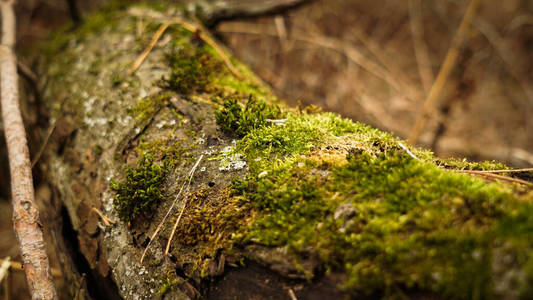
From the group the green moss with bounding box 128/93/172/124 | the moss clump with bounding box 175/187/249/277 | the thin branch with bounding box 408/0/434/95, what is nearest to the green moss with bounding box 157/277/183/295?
the moss clump with bounding box 175/187/249/277

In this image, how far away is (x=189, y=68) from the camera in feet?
8.29

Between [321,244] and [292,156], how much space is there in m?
0.56

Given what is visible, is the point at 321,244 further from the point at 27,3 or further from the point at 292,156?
the point at 27,3

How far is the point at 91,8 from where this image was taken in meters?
5.27

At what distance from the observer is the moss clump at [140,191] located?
1695 mm

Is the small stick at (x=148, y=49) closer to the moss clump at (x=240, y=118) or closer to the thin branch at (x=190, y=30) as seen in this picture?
the thin branch at (x=190, y=30)

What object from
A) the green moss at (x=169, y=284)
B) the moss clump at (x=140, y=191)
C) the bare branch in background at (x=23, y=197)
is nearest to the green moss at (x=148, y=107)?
the moss clump at (x=140, y=191)

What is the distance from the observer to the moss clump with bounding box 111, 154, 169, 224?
1.70 metres

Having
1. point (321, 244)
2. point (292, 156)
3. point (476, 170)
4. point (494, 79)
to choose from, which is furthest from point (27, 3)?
point (494, 79)

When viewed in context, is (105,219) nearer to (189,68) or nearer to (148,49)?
(189,68)

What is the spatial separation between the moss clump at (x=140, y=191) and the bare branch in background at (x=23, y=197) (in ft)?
1.71

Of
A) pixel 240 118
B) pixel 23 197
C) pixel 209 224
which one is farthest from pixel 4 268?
pixel 240 118

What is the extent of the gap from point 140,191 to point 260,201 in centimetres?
82

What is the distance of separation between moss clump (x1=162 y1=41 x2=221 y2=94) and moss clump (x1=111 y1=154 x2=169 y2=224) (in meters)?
0.85
